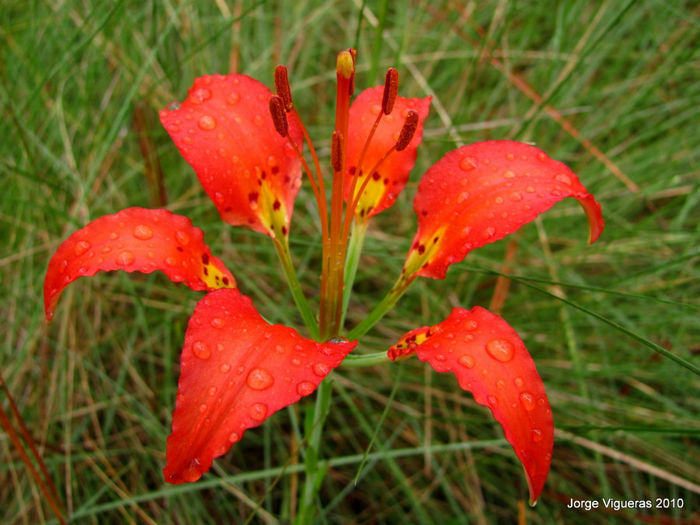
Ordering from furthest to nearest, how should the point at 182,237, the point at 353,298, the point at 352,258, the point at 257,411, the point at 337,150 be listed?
the point at 353,298, the point at 352,258, the point at 182,237, the point at 337,150, the point at 257,411

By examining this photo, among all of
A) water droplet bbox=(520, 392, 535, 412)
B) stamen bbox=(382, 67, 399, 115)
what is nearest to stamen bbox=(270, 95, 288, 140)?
stamen bbox=(382, 67, 399, 115)

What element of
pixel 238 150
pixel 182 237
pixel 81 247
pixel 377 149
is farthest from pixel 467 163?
pixel 81 247

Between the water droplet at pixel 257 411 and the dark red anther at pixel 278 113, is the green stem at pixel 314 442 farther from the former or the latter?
the dark red anther at pixel 278 113

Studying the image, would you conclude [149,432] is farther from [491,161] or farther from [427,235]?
[491,161]

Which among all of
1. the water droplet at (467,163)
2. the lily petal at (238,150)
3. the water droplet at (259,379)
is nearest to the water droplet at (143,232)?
the lily petal at (238,150)

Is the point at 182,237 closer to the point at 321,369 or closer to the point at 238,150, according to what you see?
the point at 238,150

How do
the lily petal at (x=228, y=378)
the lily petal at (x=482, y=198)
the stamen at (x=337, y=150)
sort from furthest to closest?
the lily petal at (x=482, y=198) → the stamen at (x=337, y=150) → the lily petal at (x=228, y=378)
